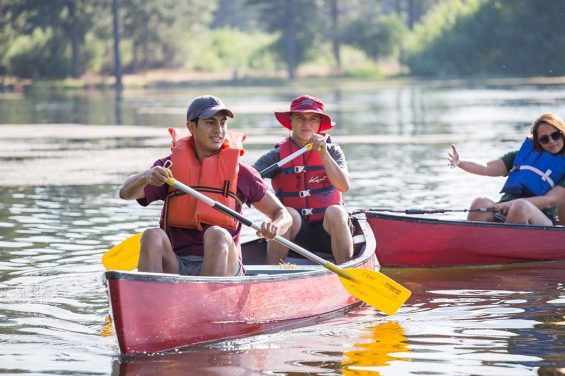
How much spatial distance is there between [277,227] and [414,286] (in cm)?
220

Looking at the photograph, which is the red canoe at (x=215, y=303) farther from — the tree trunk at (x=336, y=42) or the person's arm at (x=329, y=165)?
the tree trunk at (x=336, y=42)

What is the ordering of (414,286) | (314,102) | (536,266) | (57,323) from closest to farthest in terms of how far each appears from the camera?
1. (57,323)
2. (314,102)
3. (414,286)
4. (536,266)

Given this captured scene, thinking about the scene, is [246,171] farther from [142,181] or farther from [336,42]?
[336,42]

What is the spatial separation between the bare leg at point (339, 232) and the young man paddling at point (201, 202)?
1105mm

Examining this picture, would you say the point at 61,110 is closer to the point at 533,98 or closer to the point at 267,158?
the point at 533,98

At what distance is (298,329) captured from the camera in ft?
22.4

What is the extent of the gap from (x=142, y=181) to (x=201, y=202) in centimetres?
33

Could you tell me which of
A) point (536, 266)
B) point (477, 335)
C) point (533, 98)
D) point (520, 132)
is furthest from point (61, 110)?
point (477, 335)

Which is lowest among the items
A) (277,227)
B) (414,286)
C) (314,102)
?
(414,286)

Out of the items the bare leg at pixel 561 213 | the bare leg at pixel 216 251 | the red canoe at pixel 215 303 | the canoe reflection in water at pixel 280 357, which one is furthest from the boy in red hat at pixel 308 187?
the bare leg at pixel 561 213

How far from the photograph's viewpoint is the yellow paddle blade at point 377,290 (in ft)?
22.7

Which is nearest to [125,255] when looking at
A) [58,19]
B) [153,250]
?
[153,250]

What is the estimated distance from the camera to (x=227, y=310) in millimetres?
6312

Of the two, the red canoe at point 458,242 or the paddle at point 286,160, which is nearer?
the paddle at point 286,160
